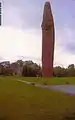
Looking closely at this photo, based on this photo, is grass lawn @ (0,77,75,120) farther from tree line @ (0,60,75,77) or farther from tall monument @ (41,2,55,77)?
tree line @ (0,60,75,77)

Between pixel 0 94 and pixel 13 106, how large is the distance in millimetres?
495

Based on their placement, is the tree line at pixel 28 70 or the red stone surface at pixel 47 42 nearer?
the red stone surface at pixel 47 42

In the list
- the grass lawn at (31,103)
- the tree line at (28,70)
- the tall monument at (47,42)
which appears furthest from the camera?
the tree line at (28,70)

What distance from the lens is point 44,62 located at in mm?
19797

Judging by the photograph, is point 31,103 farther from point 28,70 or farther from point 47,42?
point 28,70

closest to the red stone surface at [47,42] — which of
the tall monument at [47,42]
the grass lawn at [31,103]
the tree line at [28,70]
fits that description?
the tall monument at [47,42]

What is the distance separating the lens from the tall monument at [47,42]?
766 inches

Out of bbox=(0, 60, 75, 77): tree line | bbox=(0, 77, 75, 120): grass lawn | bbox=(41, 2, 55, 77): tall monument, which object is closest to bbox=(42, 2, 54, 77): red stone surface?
bbox=(41, 2, 55, 77): tall monument

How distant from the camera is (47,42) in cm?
1983

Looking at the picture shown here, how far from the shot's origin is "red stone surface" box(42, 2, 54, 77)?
1947 centimetres

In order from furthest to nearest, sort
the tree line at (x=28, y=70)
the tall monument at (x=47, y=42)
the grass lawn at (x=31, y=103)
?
the tree line at (x=28, y=70), the tall monument at (x=47, y=42), the grass lawn at (x=31, y=103)

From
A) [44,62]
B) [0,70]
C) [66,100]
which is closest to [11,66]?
[0,70]

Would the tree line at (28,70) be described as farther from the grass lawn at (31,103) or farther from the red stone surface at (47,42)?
the grass lawn at (31,103)

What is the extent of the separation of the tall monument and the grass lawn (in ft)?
40.2
